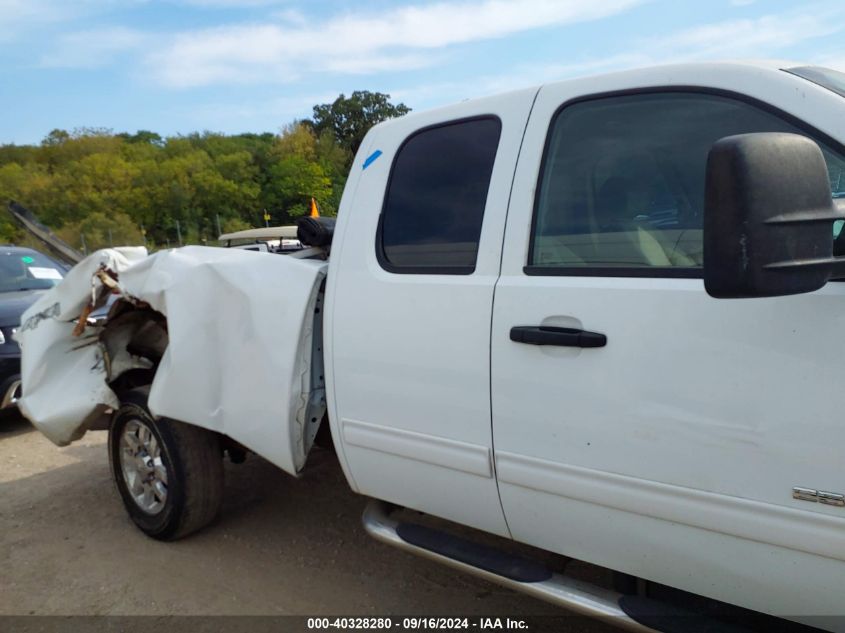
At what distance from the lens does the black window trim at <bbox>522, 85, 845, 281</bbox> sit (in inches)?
67.0

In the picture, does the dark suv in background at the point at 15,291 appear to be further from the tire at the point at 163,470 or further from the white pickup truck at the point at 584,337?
the white pickup truck at the point at 584,337

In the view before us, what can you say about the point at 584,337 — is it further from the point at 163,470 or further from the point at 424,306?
the point at 163,470

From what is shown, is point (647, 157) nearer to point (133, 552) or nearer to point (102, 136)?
point (133, 552)

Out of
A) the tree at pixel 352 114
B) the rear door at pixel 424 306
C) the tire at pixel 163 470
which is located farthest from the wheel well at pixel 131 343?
the tree at pixel 352 114

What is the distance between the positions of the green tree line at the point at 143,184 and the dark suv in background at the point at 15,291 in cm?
2420

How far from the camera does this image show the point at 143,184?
50750 millimetres

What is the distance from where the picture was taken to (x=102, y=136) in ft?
201

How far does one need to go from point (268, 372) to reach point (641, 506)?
158cm

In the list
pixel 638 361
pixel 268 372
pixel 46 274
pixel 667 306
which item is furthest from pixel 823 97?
pixel 46 274

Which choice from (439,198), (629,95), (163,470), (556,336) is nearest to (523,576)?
(556,336)

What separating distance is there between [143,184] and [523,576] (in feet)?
179

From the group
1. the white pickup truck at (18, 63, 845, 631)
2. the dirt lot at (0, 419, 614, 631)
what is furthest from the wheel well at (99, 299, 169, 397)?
the dirt lot at (0, 419, 614, 631)

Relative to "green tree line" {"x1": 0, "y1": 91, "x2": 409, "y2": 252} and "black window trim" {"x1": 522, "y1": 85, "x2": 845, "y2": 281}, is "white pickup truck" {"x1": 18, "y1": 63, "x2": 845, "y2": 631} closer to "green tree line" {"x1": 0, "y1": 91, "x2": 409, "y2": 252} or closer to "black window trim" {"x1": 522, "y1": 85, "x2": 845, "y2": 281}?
"black window trim" {"x1": 522, "y1": 85, "x2": 845, "y2": 281}

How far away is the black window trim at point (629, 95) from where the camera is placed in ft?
5.59
